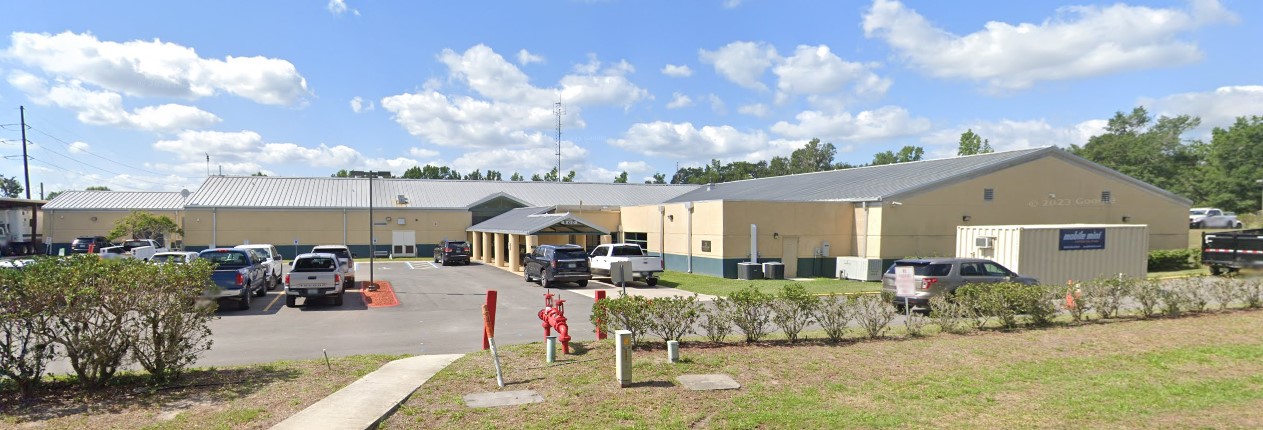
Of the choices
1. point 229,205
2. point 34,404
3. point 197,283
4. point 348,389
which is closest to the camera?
point 34,404

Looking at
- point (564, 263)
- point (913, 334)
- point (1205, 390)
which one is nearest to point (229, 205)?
point (564, 263)

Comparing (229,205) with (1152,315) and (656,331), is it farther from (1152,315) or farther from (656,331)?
(1152,315)

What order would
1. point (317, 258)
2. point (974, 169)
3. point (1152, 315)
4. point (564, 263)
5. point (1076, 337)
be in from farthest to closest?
point (974, 169) < point (564, 263) < point (317, 258) < point (1152, 315) < point (1076, 337)

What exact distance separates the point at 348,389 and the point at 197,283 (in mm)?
2639

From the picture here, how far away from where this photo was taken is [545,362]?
30.5ft

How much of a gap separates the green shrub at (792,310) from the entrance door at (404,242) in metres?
42.0

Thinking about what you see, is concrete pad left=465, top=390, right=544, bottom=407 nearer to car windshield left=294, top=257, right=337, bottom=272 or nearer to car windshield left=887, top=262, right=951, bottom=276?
car windshield left=887, top=262, right=951, bottom=276

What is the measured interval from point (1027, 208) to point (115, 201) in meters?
60.8

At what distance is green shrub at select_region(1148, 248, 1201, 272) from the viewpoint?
31203 mm

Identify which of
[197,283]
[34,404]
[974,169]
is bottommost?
[34,404]

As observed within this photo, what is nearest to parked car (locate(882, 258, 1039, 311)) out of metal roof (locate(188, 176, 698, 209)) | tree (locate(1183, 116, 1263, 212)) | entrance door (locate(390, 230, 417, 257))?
metal roof (locate(188, 176, 698, 209))

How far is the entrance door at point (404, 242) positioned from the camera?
49.1 meters

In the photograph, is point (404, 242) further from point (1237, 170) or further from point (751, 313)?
point (1237, 170)

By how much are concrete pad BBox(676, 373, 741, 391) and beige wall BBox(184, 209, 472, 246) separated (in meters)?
43.8
